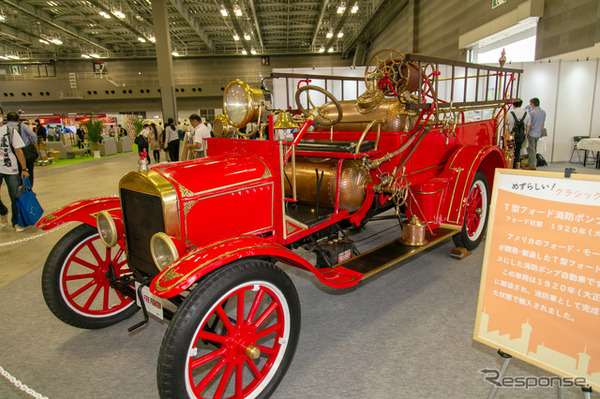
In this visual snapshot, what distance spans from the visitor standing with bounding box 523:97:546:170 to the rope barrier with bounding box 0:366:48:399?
8990 millimetres

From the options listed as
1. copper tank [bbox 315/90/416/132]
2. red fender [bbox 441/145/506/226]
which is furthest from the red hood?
red fender [bbox 441/145/506/226]

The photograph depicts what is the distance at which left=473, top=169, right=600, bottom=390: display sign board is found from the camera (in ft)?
4.58

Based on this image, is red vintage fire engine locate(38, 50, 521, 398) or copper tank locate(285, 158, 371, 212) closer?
red vintage fire engine locate(38, 50, 521, 398)

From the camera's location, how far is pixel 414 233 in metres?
3.18

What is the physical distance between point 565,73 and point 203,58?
76.8ft

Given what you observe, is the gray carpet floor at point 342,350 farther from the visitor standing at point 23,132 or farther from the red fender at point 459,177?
the visitor standing at point 23,132

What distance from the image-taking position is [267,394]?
6.28 ft

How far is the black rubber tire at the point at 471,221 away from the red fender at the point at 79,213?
323 cm

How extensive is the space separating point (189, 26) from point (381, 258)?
814 inches

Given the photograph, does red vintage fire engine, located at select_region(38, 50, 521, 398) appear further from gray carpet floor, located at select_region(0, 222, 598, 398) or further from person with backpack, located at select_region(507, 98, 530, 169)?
person with backpack, located at select_region(507, 98, 530, 169)

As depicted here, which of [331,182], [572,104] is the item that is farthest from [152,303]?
[572,104]

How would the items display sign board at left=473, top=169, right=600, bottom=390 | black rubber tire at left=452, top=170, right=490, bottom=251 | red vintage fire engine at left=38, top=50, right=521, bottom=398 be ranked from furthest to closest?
1. black rubber tire at left=452, top=170, right=490, bottom=251
2. red vintage fire engine at left=38, top=50, right=521, bottom=398
3. display sign board at left=473, top=169, right=600, bottom=390

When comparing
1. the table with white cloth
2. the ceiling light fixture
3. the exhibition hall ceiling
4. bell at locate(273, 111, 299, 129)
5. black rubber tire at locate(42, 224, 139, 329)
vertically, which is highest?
the exhibition hall ceiling

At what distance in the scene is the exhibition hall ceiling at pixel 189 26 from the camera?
1595 cm
